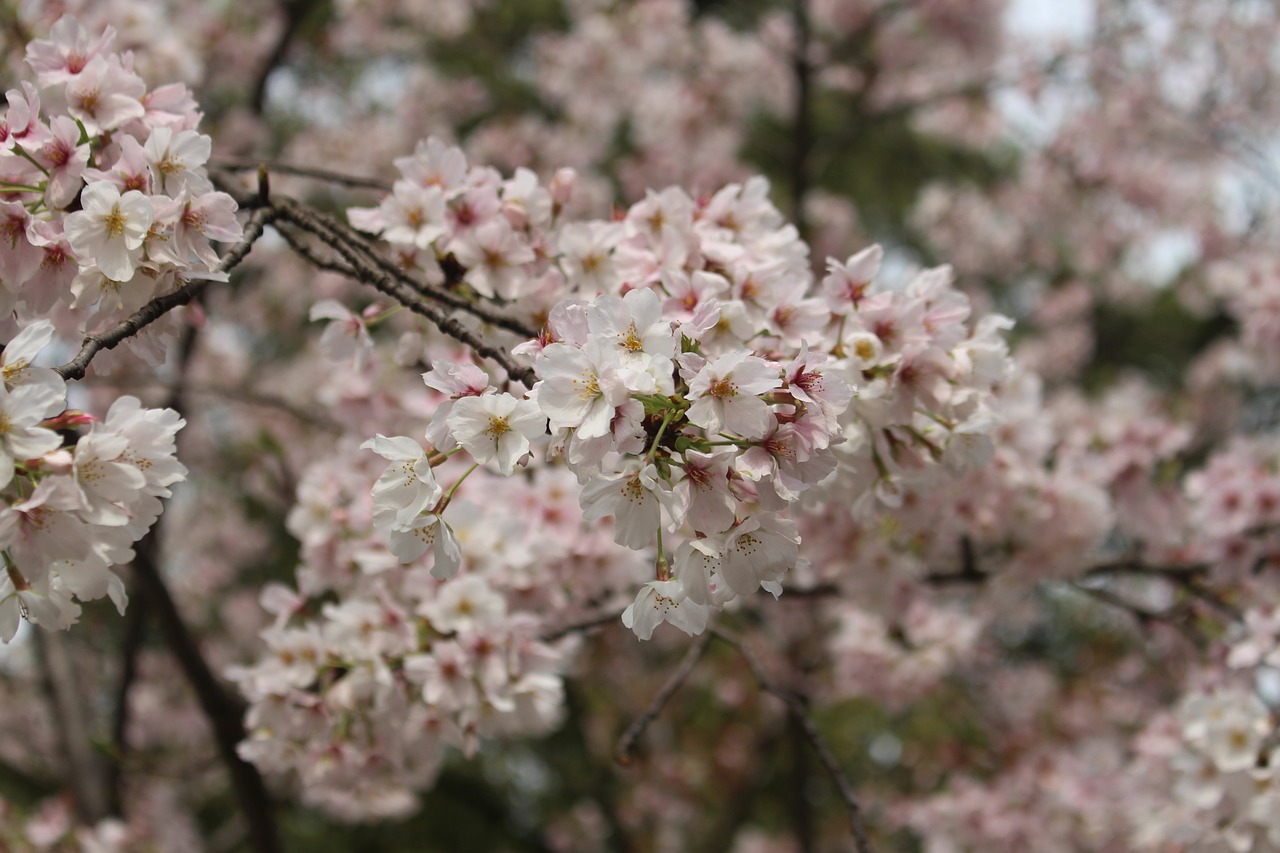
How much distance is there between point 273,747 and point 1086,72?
577cm

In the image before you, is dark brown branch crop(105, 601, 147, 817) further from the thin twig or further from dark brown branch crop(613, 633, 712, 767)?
dark brown branch crop(613, 633, 712, 767)

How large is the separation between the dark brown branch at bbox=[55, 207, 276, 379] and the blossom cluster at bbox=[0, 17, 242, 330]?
2 cm

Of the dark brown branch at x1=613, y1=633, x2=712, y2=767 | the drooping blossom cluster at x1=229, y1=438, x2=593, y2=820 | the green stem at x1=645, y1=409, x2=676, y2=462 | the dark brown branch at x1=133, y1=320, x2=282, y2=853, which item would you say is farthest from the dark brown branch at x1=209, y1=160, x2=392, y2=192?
the dark brown branch at x1=133, y1=320, x2=282, y2=853

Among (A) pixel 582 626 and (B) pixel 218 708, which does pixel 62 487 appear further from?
(B) pixel 218 708

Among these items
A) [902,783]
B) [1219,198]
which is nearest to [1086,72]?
[1219,198]

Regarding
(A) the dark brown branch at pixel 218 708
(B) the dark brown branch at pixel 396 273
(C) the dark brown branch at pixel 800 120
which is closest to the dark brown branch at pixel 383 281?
(B) the dark brown branch at pixel 396 273

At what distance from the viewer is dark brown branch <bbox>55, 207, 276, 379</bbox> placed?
1.11m

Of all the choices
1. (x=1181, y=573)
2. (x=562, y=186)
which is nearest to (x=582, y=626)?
(x=562, y=186)

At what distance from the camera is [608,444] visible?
1084mm

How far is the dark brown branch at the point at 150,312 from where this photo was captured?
1.11m

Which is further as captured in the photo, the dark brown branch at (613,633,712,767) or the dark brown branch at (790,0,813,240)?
the dark brown branch at (790,0,813,240)

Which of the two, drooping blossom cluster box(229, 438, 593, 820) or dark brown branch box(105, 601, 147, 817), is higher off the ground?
drooping blossom cluster box(229, 438, 593, 820)

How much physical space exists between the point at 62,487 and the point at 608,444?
565 millimetres

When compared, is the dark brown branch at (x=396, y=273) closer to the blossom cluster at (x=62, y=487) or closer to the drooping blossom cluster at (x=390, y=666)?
the blossom cluster at (x=62, y=487)
